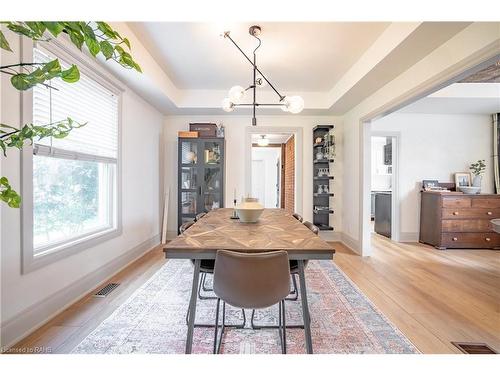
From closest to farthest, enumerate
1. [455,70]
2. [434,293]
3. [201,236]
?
1. [201,236]
2. [455,70]
3. [434,293]

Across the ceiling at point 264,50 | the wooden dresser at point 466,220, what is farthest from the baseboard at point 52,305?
the wooden dresser at point 466,220

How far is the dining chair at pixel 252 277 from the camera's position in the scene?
1.28m

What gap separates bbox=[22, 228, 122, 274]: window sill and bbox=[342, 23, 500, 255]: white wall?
3.54 metres

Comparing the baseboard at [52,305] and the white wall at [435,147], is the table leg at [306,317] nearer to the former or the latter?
the baseboard at [52,305]

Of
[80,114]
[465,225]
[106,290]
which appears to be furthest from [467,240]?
[80,114]

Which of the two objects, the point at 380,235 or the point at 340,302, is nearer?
the point at 340,302

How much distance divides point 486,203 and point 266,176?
236 inches

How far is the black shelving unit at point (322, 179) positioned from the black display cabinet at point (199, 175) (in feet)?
5.76

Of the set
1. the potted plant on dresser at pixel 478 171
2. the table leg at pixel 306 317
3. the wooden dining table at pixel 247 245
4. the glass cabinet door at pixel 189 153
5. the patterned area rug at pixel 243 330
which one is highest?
the glass cabinet door at pixel 189 153

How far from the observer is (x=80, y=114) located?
246 cm
